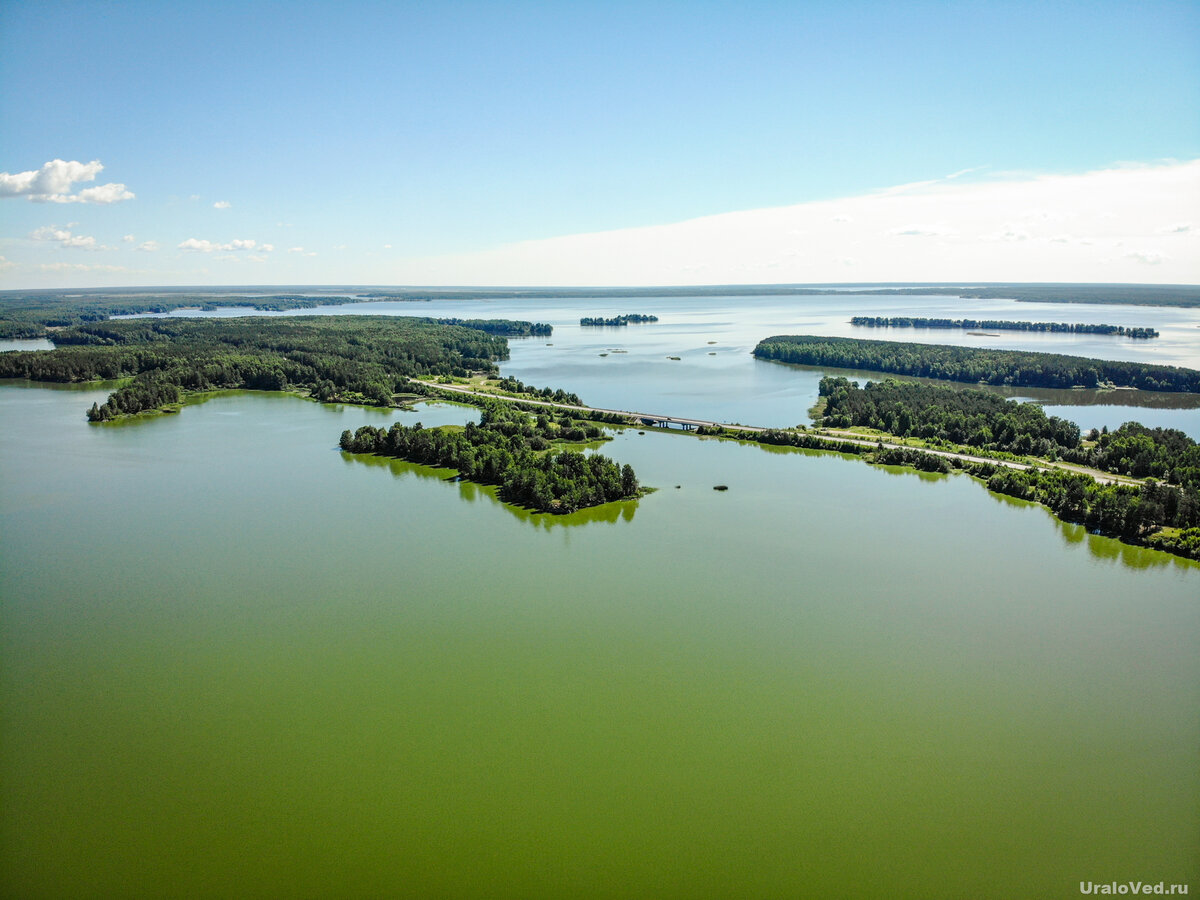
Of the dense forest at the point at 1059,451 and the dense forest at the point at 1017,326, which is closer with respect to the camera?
the dense forest at the point at 1059,451

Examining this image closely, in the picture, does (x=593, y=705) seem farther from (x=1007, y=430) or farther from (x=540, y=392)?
(x=540, y=392)

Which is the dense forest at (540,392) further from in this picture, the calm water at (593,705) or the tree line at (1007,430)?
the calm water at (593,705)

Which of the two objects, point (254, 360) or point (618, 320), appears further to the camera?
point (618, 320)

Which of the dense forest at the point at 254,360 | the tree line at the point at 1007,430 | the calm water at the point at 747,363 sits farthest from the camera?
the dense forest at the point at 254,360

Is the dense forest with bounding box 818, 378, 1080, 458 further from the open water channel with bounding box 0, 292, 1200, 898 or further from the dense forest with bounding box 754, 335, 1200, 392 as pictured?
the dense forest with bounding box 754, 335, 1200, 392

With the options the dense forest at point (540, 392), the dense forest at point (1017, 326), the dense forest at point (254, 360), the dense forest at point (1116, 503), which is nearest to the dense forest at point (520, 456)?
the dense forest at point (540, 392)

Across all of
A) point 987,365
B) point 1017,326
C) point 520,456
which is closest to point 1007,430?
point 520,456

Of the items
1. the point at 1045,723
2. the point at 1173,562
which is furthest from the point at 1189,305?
the point at 1045,723
